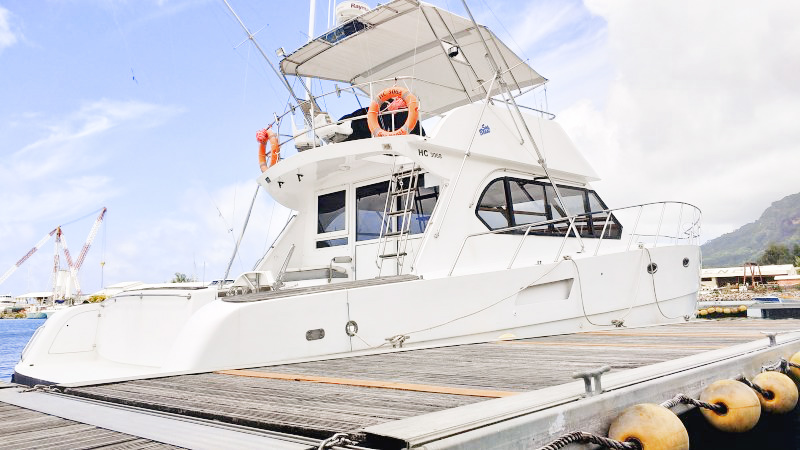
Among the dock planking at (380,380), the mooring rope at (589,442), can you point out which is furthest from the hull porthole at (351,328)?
the mooring rope at (589,442)

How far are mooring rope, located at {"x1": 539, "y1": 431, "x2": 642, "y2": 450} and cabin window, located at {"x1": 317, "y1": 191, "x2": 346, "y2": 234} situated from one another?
20.3 feet

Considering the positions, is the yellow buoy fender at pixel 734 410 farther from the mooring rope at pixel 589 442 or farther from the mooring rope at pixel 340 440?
the mooring rope at pixel 340 440

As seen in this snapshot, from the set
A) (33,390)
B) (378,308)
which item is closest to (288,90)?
(378,308)

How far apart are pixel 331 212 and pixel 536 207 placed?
9.84 feet

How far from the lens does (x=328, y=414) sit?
89.8 inches

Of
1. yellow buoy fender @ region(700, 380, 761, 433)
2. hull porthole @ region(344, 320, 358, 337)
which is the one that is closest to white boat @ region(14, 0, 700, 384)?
hull porthole @ region(344, 320, 358, 337)

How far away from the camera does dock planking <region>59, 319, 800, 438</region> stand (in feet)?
7.59

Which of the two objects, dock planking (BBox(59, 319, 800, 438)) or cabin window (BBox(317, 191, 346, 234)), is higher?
cabin window (BBox(317, 191, 346, 234))

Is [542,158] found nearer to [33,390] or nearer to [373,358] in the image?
[373,358]

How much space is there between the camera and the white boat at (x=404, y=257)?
16.2ft

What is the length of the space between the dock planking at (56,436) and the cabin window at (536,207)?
5563 mm

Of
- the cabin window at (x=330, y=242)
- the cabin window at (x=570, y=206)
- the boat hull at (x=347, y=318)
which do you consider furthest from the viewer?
the cabin window at (x=570, y=206)

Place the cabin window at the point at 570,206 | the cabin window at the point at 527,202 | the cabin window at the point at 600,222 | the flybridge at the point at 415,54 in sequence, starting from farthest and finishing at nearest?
the cabin window at the point at 600,222 → the flybridge at the point at 415,54 → the cabin window at the point at 570,206 → the cabin window at the point at 527,202

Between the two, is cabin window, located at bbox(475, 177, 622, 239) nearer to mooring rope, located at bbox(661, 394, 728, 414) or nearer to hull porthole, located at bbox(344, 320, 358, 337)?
hull porthole, located at bbox(344, 320, 358, 337)
